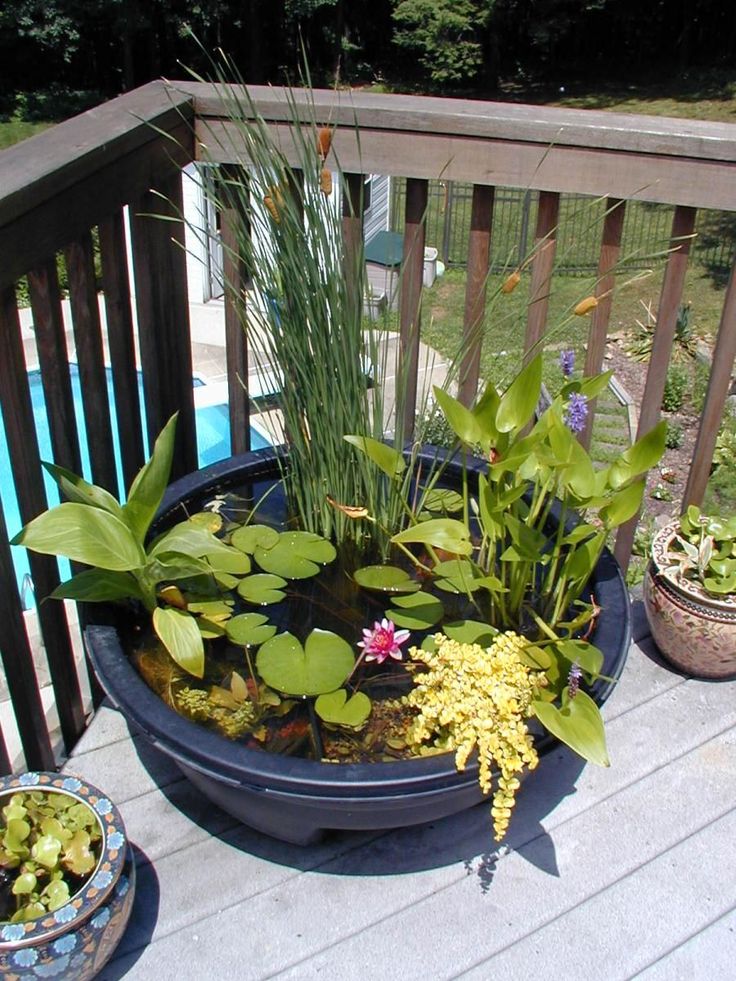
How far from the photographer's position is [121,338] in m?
1.77

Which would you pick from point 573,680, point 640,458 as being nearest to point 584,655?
point 573,680

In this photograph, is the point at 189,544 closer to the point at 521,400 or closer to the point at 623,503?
the point at 521,400

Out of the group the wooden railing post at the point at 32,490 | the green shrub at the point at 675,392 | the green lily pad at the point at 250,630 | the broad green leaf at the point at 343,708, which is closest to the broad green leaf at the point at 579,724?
the broad green leaf at the point at 343,708

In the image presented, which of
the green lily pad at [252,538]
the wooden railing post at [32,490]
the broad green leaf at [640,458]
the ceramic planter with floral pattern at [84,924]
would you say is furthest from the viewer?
the green lily pad at [252,538]

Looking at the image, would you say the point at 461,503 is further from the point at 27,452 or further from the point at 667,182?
the point at 27,452

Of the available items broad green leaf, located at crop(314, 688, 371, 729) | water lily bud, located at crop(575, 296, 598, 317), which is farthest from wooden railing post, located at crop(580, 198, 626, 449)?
broad green leaf, located at crop(314, 688, 371, 729)

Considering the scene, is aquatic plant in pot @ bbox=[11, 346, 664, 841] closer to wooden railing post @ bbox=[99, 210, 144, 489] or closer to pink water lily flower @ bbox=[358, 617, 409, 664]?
pink water lily flower @ bbox=[358, 617, 409, 664]

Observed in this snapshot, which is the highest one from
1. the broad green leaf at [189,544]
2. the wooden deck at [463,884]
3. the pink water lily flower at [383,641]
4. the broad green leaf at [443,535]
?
the broad green leaf at [443,535]

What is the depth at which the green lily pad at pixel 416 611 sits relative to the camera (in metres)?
1.63

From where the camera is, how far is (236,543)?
181 cm

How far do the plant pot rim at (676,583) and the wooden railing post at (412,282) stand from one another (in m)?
0.56

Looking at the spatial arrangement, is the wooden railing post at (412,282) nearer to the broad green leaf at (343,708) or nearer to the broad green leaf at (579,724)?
the broad green leaf at (343,708)

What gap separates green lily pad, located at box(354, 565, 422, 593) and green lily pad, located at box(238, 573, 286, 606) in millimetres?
148

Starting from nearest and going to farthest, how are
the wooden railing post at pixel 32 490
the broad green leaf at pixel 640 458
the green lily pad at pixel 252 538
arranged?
the wooden railing post at pixel 32 490 < the broad green leaf at pixel 640 458 < the green lily pad at pixel 252 538
